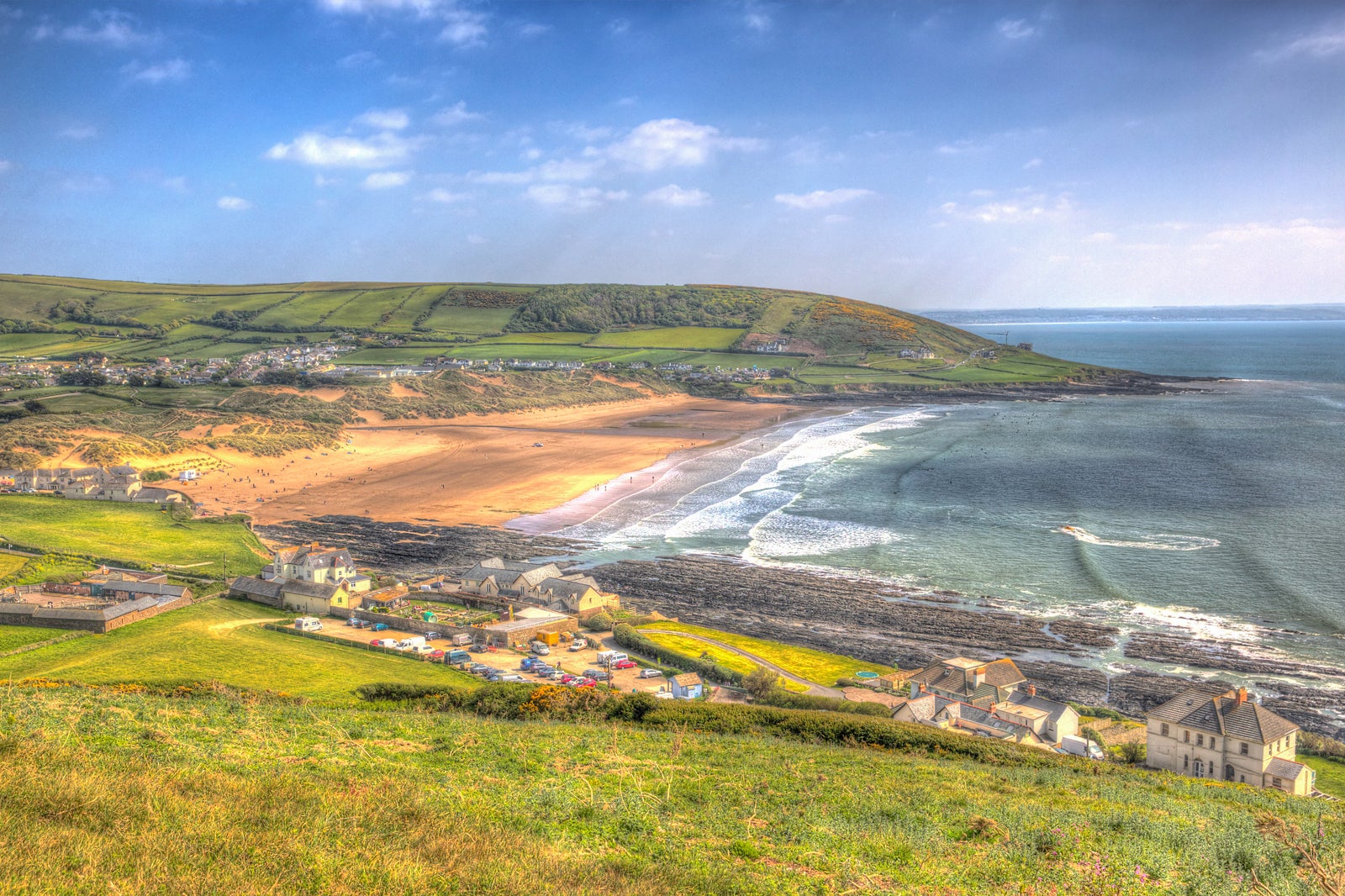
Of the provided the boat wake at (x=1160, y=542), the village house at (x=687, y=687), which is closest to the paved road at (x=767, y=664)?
the village house at (x=687, y=687)

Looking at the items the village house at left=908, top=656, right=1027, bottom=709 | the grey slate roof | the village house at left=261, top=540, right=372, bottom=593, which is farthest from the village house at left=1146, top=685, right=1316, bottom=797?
the village house at left=261, top=540, right=372, bottom=593

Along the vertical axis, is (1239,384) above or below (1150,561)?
above

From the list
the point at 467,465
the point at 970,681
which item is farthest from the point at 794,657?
the point at 467,465

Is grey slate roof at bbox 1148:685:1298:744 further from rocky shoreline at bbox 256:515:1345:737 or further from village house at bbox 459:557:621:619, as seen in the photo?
village house at bbox 459:557:621:619

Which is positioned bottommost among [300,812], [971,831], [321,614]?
[321,614]

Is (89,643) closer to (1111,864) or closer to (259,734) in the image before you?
(259,734)

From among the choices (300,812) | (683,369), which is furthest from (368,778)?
(683,369)

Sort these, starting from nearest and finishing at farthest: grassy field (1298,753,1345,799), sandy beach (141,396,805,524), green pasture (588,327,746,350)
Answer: grassy field (1298,753,1345,799), sandy beach (141,396,805,524), green pasture (588,327,746,350)
